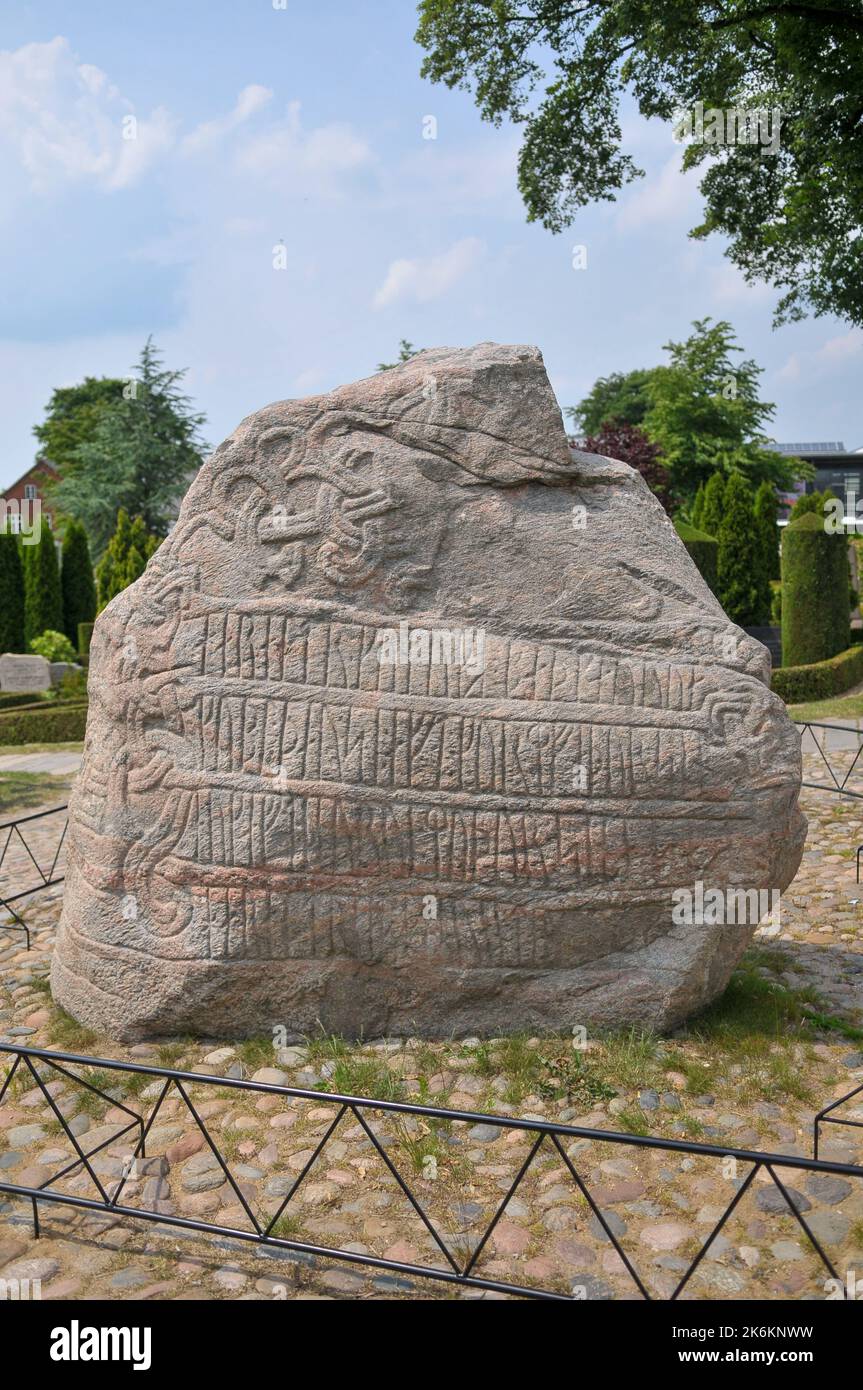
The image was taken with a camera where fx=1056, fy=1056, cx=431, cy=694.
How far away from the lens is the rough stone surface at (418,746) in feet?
14.0

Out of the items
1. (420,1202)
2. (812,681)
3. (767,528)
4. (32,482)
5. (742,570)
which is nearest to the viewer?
(420,1202)

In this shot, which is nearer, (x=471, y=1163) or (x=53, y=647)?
(x=471, y=1163)

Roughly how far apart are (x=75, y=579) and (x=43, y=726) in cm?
1015

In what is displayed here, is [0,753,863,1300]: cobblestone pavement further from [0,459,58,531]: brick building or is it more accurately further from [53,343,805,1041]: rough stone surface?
[0,459,58,531]: brick building

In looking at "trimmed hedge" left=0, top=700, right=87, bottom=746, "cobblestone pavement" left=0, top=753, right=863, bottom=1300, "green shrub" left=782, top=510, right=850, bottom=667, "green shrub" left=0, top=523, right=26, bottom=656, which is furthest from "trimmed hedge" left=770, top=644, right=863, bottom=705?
"green shrub" left=0, top=523, right=26, bottom=656

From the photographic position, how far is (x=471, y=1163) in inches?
143

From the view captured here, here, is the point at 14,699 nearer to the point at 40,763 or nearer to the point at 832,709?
the point at 40,763

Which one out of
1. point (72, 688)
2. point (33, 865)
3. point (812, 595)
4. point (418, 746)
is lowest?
point (33, 865)

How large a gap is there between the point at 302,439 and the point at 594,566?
1.35 metres

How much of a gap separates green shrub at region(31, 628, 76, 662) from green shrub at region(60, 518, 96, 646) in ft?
4.80

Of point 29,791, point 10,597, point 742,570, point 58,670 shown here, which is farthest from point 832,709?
point 10,597

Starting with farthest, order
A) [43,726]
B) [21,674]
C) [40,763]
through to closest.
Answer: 1. [21,674]
2. [43,726]
3. [40,763]

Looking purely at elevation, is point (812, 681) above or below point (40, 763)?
above

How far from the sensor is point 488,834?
4.29 metres
